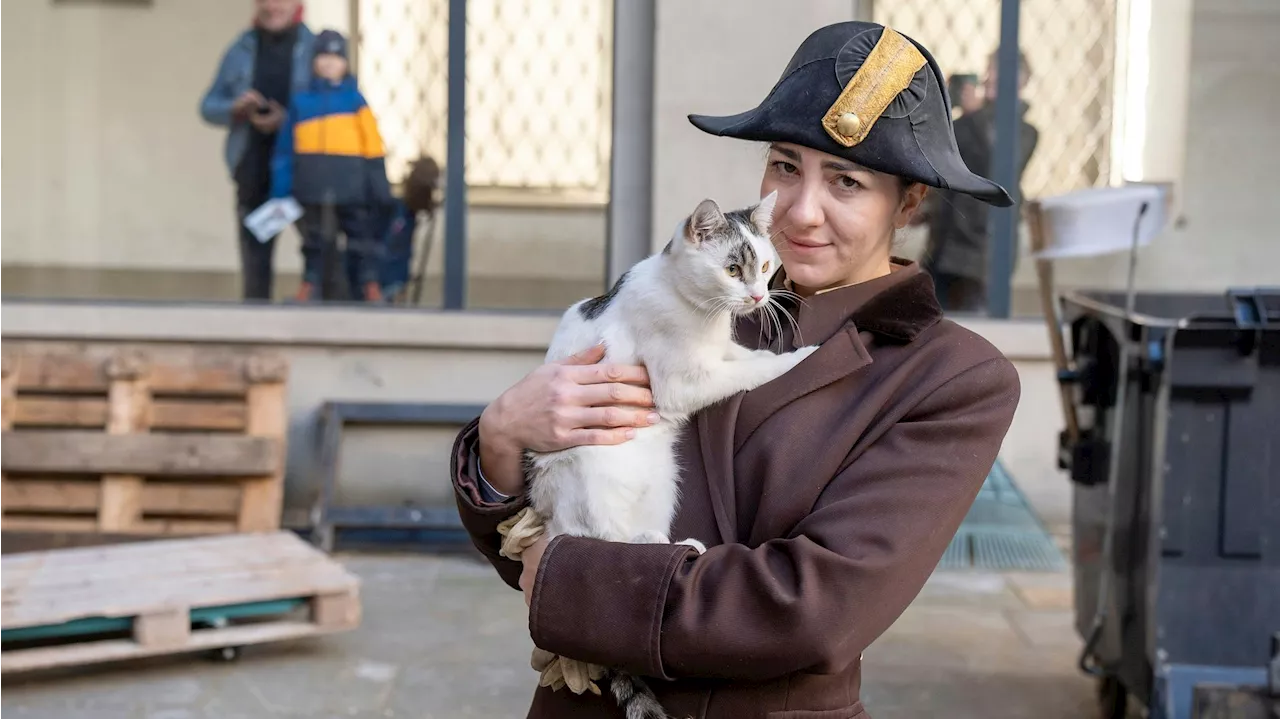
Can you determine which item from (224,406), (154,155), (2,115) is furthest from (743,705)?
(2,115)

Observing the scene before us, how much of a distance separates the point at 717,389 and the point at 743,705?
1.61 ft

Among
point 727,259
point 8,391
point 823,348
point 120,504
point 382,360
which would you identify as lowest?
point 120,504

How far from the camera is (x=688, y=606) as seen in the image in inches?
62.3

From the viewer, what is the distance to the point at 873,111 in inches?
68.6

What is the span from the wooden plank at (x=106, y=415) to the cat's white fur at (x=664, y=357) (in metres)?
4.47

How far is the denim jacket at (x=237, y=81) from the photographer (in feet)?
22.9

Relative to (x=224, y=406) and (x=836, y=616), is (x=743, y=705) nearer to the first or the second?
(x=836, y=616)

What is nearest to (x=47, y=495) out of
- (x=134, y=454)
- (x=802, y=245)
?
(x=134, y=454)

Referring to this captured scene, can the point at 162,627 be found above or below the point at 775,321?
below

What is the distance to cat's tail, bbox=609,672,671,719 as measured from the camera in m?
1.70

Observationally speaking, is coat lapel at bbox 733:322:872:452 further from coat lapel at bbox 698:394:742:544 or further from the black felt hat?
the black felt hat

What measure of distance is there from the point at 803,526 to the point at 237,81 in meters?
6.23

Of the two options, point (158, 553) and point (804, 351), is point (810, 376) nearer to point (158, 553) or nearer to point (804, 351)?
point (804, 351)

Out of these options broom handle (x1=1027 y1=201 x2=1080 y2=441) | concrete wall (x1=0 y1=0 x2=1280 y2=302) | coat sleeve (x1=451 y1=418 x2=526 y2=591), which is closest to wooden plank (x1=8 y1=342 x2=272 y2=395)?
concrete wall (x1=0 y1=0 x2=1280 y2=302)
